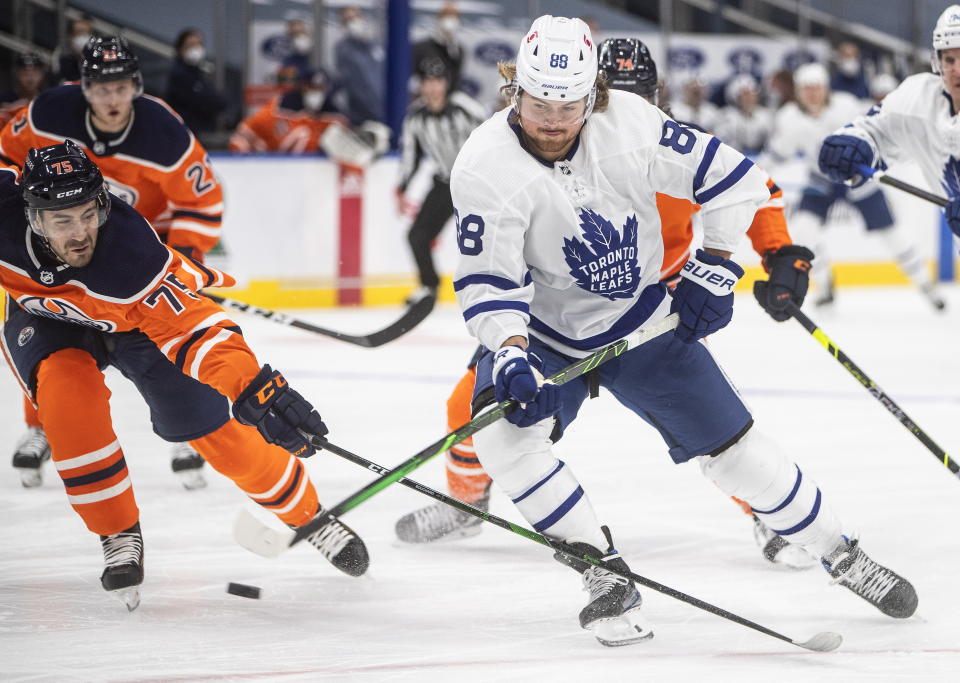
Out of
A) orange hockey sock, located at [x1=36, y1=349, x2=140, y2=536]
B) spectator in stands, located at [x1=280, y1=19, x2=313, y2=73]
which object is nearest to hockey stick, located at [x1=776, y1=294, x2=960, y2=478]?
orange hockey sock, located at [x1=36, y1=349, x2=140, y2=536]

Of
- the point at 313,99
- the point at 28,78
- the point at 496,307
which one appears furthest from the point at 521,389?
the point at 313,99

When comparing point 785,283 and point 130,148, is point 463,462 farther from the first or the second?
point 130,148

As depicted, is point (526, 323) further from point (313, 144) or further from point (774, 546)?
point (313, 144)

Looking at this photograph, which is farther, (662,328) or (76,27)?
(76,27)

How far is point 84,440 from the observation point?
2557 millimetres

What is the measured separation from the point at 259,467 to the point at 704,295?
95 cm

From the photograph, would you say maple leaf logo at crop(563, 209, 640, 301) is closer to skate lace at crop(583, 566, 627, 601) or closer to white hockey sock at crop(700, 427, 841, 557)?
white hockey sock at crop(700, 427, 841, 557)

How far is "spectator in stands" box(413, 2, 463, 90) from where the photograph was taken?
824 centimetres

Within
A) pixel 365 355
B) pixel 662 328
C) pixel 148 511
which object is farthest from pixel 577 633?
pixel 365 355

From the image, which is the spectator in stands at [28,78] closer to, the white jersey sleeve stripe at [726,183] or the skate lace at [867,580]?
the white jersey sleeve stripe at [726,183]

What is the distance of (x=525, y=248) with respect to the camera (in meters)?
2.39

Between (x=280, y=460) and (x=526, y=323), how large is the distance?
683mm

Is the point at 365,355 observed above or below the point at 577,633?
below

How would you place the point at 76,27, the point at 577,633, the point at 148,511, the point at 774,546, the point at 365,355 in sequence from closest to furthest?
the point at 577,633, the point at 774,546, the point at 148,511, the point at 365,355, the point at 76,27
